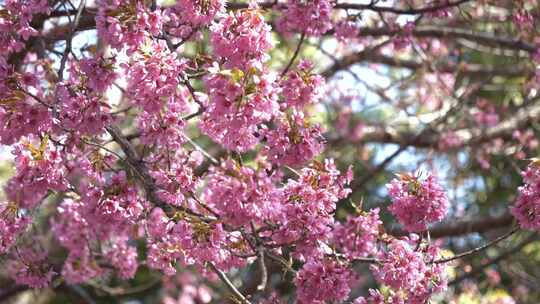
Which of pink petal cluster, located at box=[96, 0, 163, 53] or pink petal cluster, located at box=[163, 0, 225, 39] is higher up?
pink petal cluster, located at box=[163, 0, 225, 39]

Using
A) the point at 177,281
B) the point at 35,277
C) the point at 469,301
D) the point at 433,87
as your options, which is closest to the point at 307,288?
the point at 35,277

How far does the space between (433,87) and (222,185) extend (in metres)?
5.56

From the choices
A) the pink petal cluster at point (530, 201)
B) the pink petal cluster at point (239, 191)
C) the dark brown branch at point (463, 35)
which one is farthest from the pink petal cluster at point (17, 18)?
the dark brown branch at point (463, 35)

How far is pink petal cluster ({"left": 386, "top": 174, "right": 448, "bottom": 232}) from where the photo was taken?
3279mm

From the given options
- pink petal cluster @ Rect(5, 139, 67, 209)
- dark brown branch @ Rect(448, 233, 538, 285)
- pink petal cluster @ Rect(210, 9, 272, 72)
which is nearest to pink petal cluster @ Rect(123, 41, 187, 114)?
pink petal cluster @ Rect(210, 9, 272, 72)

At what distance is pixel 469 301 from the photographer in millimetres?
6180

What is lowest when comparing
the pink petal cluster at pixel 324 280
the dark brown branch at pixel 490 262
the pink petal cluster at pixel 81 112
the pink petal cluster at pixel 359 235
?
the pink petal cluster at pixel 324 280

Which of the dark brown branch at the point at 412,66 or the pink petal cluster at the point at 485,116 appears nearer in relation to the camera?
the dark brown branch at the point at 412,66

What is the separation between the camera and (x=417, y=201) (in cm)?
329

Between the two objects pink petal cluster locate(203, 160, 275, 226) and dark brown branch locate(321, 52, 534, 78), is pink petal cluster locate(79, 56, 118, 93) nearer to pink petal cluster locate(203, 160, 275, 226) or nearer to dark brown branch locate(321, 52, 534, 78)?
pink petal cluster locate(203, 160, 275, 226)

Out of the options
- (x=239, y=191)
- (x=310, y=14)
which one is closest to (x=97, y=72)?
(x=239, y=191)

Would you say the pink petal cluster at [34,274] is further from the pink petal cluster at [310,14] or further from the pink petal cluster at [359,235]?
the pink petal cluster at [310,14]

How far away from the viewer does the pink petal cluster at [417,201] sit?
129 inches

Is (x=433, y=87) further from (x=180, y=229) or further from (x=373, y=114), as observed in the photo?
(x=180, y=229)
